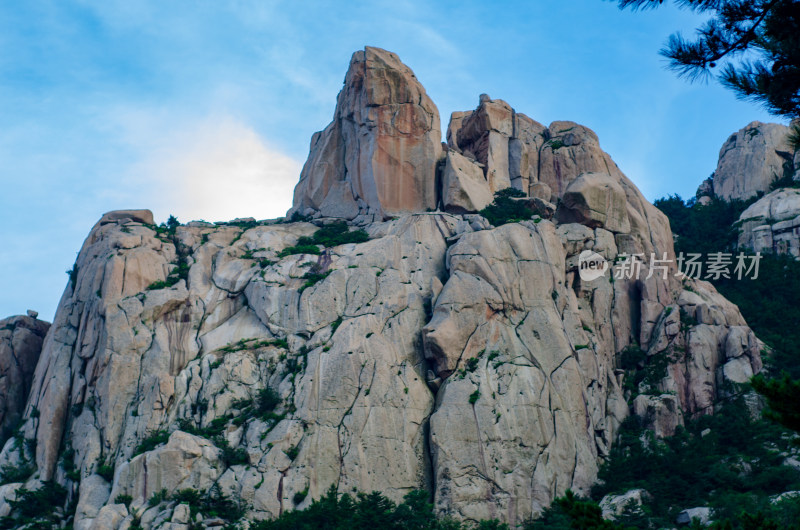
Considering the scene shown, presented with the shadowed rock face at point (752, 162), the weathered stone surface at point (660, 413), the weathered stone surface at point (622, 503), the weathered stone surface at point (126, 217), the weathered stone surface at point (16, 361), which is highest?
the shadowed rock face at point (752, 162)

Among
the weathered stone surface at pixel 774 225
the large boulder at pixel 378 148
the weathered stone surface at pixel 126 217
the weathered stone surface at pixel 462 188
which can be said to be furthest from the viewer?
the weathered stone surface at pixel 774 225

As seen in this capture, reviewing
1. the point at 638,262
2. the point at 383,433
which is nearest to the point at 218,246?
the point at 383,433

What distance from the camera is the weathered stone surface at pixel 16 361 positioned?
53.3m

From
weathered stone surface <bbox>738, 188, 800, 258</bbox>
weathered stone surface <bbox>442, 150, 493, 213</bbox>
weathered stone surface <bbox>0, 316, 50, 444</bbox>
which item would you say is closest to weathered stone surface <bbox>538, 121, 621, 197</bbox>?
weathered stone surface <bbox>442, 150, 493, 213</bbox>

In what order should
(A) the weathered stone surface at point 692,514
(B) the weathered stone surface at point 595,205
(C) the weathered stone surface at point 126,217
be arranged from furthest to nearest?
(C) the weathered stone surface at point 126,217
(B) the weathered stone surface at point 595,205
(A) the weathered stone surface at point 692,514

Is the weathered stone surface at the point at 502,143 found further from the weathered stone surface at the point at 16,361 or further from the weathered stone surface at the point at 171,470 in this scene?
the weathered stone surface at the point at 16,361

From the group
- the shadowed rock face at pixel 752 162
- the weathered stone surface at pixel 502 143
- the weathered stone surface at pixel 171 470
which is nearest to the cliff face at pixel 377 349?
the weathered stone surface at pixel 171 470

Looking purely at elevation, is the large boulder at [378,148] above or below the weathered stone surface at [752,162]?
below

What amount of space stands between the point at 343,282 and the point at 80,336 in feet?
53.9

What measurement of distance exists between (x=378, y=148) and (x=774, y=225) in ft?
108

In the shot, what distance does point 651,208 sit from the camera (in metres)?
61.2

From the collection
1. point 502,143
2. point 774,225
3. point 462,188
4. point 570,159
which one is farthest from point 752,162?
point 462,188

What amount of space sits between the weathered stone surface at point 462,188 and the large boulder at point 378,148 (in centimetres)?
114

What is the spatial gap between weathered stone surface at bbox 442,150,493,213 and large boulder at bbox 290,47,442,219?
1.14 meters
